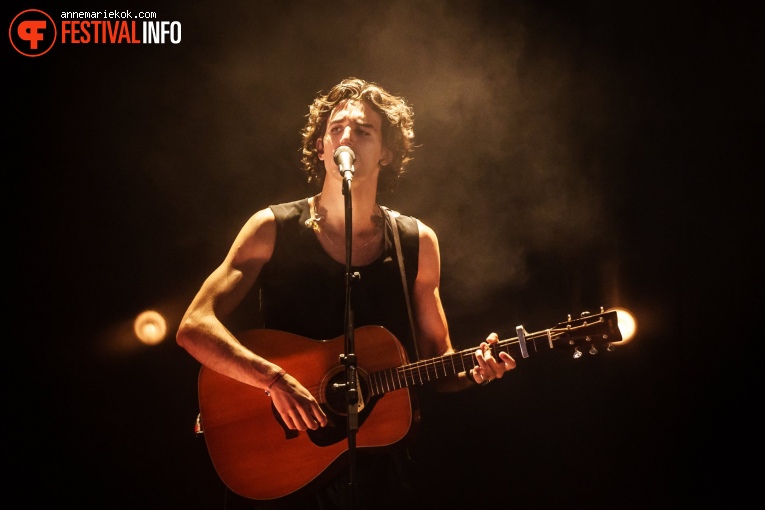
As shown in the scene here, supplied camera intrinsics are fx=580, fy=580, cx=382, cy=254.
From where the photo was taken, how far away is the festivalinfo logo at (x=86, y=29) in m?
3.23

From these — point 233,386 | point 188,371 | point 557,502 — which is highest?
point 188,371

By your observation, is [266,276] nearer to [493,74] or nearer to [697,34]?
[493,74]

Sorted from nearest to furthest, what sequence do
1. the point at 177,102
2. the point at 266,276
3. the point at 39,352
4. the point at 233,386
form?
the point at 233,386 → the point at 266,276 → the point at 39,352 → the point at 177,102

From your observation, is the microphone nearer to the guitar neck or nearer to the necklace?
the necklace

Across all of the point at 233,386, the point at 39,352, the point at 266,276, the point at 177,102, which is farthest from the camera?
the point at 177,102

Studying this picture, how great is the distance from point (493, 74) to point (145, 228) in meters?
2.22

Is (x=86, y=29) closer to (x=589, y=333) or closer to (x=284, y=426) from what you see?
(x=284, y=426)

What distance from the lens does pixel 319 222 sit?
295 centimetres

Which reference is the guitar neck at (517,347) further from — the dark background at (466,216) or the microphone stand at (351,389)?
the dark background at (466,216)

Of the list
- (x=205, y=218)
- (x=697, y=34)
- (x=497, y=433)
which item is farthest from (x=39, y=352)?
(x=697, y=34)

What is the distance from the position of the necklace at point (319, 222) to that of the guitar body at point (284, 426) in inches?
21.8

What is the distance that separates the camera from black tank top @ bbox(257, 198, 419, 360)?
2766mm

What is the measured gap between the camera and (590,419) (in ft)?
10.6

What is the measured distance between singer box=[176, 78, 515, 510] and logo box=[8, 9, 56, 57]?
1530mm
